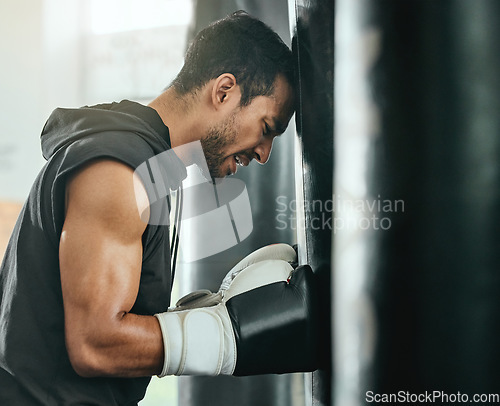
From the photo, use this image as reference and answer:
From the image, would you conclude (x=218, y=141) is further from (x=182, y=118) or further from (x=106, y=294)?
(x=106, y=294)

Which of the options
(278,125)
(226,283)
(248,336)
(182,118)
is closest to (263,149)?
(278,125)

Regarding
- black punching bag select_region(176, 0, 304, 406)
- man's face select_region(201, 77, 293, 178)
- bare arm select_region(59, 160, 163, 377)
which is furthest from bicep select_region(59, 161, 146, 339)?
black punching bag select_region(176, 0, 304, 406)

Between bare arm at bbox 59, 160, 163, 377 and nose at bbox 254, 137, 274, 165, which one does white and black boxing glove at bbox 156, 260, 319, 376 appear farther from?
nose at bbox 254, 137, 274, 165

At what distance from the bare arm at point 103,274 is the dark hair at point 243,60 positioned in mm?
351

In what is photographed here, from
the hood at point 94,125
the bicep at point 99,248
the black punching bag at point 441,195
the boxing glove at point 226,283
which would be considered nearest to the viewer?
the black punching bag at point 441,195

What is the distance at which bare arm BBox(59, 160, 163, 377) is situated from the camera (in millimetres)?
633

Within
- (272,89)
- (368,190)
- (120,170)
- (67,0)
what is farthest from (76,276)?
(67,0)

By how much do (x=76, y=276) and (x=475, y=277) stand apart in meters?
0.48

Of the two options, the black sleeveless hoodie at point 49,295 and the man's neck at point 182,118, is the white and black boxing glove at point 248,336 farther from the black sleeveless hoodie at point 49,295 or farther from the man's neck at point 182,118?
the man's neck at point 182,118

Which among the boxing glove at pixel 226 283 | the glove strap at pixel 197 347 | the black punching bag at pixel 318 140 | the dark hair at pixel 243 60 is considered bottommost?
the glove strap at pixel 197 347

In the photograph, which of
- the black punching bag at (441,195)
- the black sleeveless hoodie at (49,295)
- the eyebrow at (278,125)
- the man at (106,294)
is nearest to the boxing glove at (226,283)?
the man at (106,294)

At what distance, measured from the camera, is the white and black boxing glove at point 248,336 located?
668mm

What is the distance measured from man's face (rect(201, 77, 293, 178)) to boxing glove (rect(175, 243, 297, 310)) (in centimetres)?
20

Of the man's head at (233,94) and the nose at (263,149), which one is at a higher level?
the man's head at (233,94)
